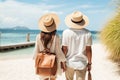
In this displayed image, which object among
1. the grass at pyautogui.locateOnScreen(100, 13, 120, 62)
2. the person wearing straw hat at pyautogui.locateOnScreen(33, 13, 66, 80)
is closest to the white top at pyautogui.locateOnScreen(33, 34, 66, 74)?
the person wearing straw hat at pyautogui.locateOnScreen(33, 13, 66, 80)

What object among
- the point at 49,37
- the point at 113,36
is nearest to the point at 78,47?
the point at 49,37

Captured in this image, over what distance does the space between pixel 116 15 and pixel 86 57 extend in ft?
18.4

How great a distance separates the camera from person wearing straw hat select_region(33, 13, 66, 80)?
16.0 feet

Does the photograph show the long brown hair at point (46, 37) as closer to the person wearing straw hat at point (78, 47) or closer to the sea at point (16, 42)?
the person wearing straw hat at point (78, 47)

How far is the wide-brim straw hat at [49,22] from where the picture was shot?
4930mm

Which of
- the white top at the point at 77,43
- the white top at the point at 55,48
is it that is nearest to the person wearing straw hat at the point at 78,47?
the white top at the point at 77,43

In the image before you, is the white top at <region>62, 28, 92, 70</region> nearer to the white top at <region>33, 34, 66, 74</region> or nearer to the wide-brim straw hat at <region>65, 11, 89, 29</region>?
the wide-brim straw hat at <region>65, 11, 89, 29</region>

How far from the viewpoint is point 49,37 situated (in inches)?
191

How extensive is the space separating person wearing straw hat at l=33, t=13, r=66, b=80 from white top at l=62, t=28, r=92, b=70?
0.62 feet

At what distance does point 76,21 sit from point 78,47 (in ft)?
1.31

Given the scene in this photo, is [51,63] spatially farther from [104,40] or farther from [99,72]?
Answer: [104,40]

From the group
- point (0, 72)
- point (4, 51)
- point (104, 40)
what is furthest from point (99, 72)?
point (4, 51)

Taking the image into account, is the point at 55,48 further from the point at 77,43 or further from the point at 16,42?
the point at 16,42

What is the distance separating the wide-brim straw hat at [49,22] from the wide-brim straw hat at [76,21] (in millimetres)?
270
